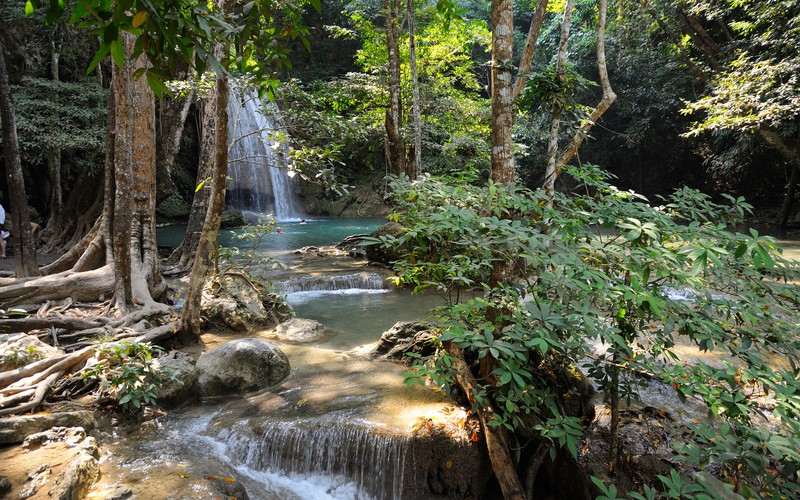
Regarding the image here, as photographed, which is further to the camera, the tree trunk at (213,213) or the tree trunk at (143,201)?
the tree trunk at (143,201)

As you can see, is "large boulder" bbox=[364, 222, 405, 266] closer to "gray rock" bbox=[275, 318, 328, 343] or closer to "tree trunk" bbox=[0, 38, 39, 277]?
"gray rock" bbox=[275, 318, 328, 343]

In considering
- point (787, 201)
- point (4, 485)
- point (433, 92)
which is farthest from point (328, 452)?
point (787, 201)

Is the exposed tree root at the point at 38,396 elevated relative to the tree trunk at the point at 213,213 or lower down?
lower down

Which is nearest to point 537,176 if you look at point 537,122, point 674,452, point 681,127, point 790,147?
point 537,122

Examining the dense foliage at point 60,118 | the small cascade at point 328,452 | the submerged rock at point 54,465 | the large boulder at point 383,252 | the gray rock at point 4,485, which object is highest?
the dense foliage at point 60,118

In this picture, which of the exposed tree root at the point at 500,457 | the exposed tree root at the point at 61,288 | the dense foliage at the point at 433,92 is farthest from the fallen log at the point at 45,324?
the dense foliage at the point at 433,92

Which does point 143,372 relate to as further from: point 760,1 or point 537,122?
point 537,122

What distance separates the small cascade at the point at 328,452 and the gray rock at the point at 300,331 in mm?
2356

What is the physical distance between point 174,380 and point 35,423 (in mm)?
1189

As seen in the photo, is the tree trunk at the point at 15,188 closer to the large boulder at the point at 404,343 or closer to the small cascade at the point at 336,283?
the small cascade at the point at 336,283

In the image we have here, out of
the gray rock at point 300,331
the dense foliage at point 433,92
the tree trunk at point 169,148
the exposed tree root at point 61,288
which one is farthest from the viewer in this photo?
the dense foliage at point 433,92

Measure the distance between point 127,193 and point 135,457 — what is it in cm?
408

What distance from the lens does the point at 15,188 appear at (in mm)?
6770

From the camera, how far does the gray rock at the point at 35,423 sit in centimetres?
332
